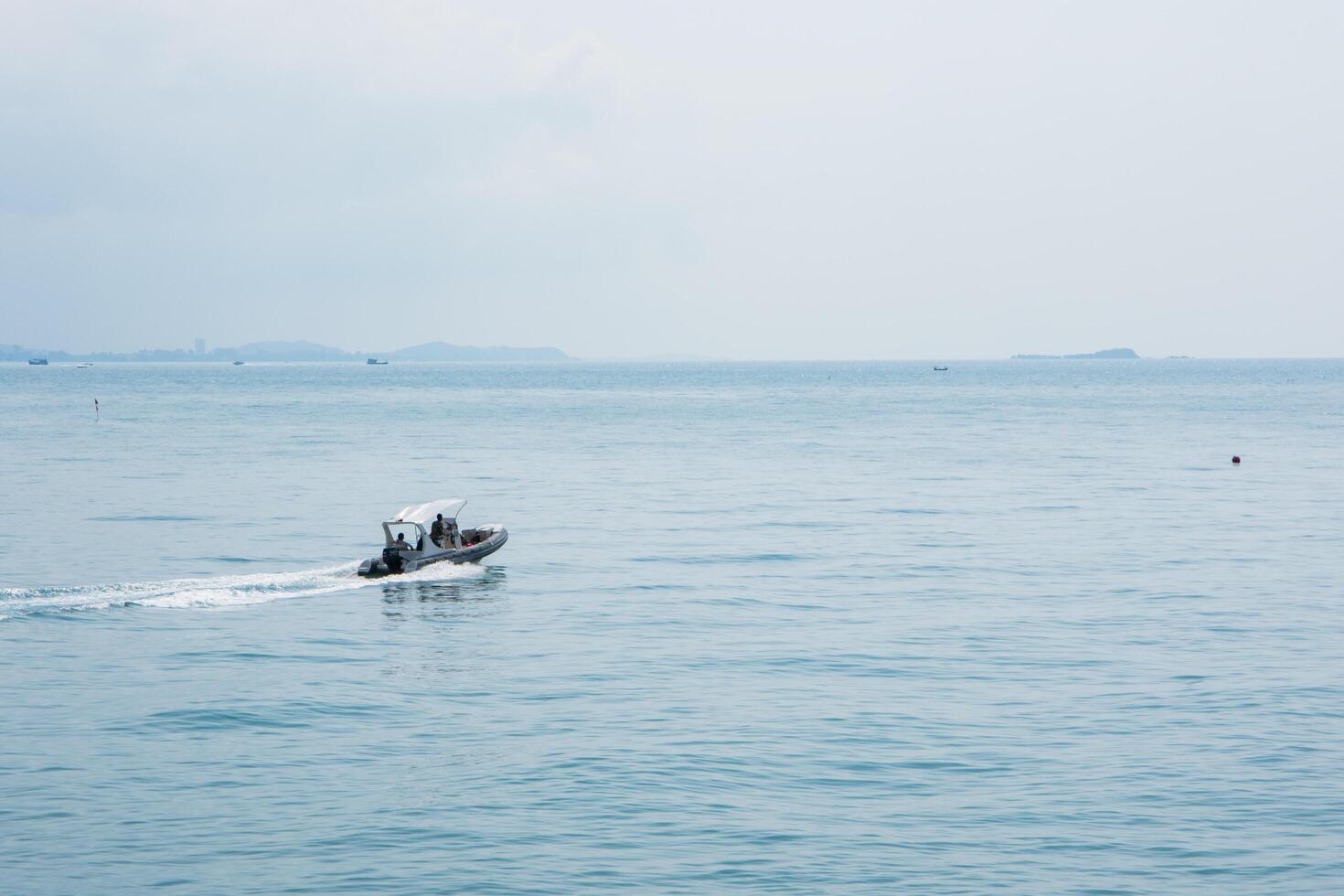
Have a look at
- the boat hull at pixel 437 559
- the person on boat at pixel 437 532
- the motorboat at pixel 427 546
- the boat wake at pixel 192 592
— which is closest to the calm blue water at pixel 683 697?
the boat wake at pixel 192 592

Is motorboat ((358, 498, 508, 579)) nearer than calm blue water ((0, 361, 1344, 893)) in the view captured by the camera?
No

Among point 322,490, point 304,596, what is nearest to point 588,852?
point 304,596

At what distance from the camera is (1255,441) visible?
98.9 m

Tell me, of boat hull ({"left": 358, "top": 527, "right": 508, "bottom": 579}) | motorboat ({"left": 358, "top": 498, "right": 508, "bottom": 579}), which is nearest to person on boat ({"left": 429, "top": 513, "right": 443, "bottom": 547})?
motorboat ({"left": 358, "top": 498, "right": 508, "bottom": 579})

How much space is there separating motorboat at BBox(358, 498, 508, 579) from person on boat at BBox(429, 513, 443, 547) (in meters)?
0.03

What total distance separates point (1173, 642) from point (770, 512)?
92.8ft

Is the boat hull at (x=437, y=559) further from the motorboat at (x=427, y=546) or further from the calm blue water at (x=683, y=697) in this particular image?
the calm blue water at (x=683, y=697)

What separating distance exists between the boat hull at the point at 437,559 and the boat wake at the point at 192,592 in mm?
336

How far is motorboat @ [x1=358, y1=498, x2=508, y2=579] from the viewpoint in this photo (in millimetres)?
Answer: 41688

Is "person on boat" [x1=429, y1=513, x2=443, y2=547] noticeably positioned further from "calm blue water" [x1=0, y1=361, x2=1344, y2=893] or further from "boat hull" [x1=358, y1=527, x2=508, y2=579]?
"calm blue water" [x1=0, y1=361, x2=1344, y2=893]

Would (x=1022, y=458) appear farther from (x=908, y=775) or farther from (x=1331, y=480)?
(x=908, y=775)

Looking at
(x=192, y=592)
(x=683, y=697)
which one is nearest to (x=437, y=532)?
(x=192, y=592)

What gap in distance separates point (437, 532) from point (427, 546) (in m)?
0.81

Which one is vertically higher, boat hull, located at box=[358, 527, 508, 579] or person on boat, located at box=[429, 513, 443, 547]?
person on boat, located at box=[429, 513, 443, 547]
